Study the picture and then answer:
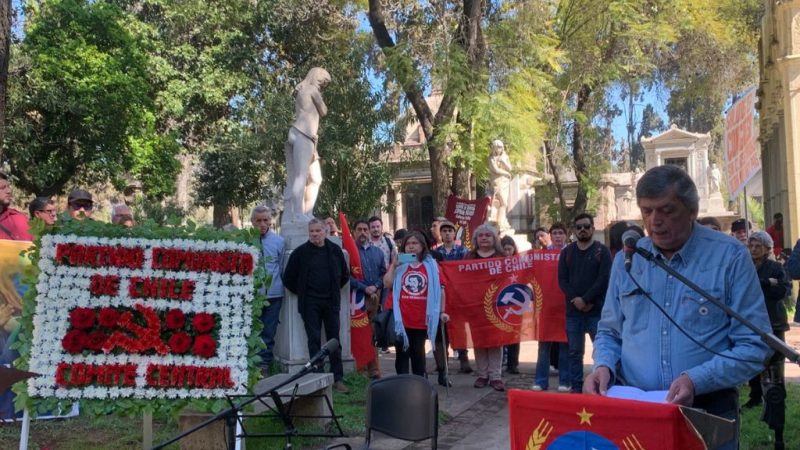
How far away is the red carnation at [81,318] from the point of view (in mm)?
6320

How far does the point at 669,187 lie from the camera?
11.4 ft

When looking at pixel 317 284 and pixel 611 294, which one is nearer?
pixel 611 294

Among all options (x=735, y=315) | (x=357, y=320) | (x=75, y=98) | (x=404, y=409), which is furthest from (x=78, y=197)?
(x=75, y=98)

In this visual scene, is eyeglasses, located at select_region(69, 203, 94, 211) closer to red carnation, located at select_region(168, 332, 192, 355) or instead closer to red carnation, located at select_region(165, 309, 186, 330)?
red carnation, located at select_region(165, 309, 186, 330)

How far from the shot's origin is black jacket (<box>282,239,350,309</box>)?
1023 cm

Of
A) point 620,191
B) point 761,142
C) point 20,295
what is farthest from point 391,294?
point 620,191

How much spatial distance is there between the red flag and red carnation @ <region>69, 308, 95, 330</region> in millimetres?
5338

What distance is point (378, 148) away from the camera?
85.4ft

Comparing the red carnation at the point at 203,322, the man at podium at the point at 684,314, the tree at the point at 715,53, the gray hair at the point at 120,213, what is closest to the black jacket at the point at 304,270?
the gray hair at the point at 120,213

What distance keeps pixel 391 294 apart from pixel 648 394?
711cm

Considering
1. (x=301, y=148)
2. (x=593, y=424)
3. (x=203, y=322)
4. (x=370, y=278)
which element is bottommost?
(x=593, y=424)

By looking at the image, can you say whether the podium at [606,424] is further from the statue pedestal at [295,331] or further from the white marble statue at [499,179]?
the white marble statue at [499,179]

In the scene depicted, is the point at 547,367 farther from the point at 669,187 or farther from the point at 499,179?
the point at 499,179

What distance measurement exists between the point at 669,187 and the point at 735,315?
22.9 inches
